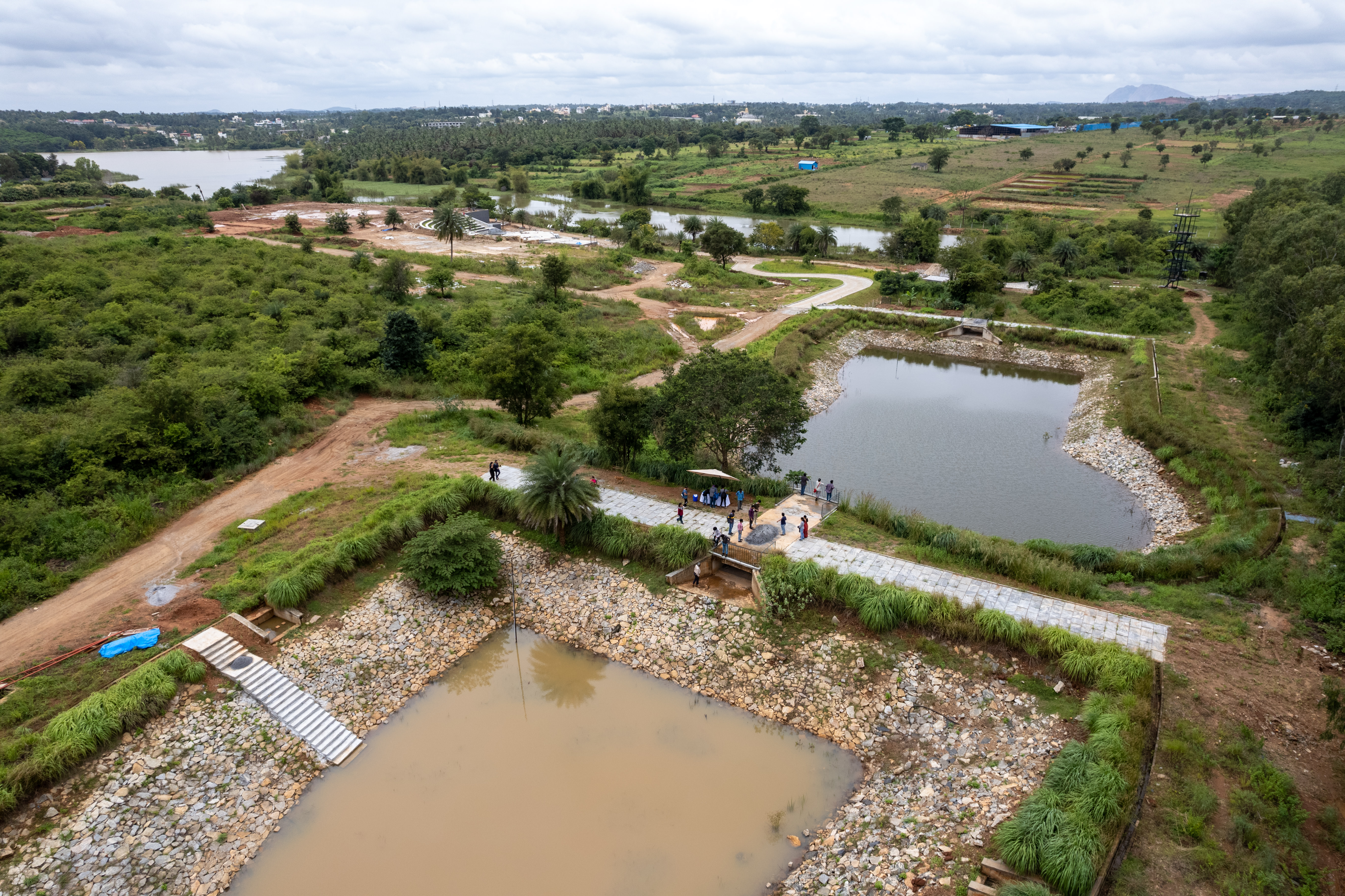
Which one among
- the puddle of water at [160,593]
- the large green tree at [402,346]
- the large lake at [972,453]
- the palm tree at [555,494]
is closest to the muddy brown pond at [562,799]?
the palm tree at [555,494]

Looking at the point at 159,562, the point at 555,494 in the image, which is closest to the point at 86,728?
the point at 159,562

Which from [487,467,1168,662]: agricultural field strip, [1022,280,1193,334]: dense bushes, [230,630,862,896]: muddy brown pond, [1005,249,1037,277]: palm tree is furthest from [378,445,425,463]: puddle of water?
[1005,249,1037,277]: palm tree

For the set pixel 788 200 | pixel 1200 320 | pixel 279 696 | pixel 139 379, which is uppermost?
pixel 788 200

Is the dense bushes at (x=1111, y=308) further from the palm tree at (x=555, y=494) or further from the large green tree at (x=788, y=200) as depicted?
the large green tree at (x=788, y=200)

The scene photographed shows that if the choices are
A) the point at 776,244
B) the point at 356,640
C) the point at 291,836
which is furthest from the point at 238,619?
the point at 776,244

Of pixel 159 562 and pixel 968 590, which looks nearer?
pixel 968 590

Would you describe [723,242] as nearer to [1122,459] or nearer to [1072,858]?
[1122,459]
